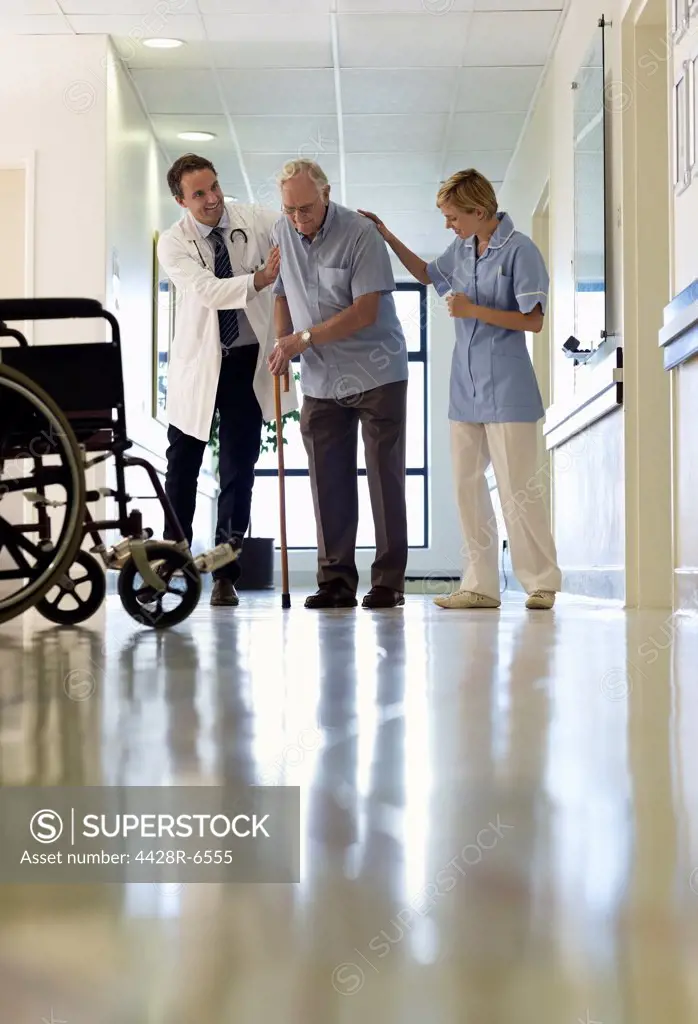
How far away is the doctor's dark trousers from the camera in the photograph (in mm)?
3602

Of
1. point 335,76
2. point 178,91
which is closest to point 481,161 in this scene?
point 335,76

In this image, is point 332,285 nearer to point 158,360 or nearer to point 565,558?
point 565,558

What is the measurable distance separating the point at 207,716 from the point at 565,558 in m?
4.74

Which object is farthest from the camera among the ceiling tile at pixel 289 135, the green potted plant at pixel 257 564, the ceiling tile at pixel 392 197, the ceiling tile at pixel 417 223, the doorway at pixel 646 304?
the ceiling tile at pixel 417 223

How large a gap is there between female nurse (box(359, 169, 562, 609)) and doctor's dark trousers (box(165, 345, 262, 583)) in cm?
62

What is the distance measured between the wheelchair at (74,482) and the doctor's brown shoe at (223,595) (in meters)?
0.93

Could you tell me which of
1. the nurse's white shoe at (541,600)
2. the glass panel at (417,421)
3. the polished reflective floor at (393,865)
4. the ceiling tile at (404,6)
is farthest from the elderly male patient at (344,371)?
the glass panel at (417,421)

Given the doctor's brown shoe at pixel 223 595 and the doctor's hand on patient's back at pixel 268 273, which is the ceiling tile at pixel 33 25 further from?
the doctor's brown shoe at pixel 223 595

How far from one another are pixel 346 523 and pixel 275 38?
11.7 feet

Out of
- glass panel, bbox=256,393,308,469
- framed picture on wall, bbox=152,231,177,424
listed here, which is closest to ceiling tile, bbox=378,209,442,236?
glass panel, bbox=256,393,308,469

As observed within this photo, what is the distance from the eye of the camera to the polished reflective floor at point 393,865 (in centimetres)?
55

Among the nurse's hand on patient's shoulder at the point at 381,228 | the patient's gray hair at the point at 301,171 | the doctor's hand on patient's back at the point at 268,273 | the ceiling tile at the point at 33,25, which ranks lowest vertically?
the doctor's hand on patient's back at the point at 268,273

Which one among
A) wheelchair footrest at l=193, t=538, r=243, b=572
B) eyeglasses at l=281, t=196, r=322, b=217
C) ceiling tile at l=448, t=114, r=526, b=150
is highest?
ceiling tile at l=448, t=114, r=526, b=150

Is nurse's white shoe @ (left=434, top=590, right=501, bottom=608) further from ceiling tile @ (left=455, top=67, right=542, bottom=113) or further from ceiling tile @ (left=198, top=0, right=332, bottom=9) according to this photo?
ceiling tile @ (left=455, top=67, right=542, bottom=113)
